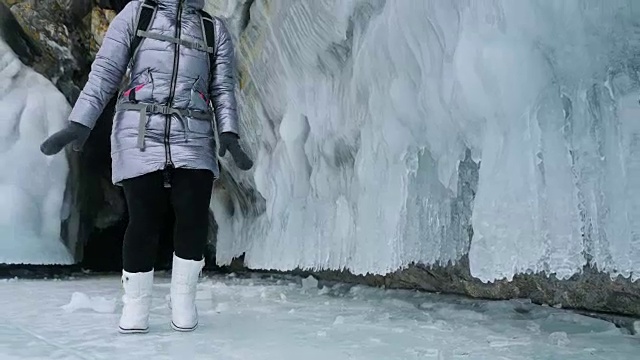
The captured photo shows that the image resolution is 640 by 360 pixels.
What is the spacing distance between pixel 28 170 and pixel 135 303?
11.2 ft

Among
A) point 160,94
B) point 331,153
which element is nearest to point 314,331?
point 160,94

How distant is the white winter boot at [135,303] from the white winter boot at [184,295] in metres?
0.09

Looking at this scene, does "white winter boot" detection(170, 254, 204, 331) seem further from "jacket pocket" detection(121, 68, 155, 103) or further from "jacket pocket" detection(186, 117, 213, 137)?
"jacket pocket" detection(121, 68, 155, 103)

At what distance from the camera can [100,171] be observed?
20.5 feet

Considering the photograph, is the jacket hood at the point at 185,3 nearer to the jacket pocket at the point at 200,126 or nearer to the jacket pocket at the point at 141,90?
the jacket pocket at the point at 141,90

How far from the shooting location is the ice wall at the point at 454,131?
68.3 inches

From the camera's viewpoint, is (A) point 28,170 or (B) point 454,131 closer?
(B) point 454,131

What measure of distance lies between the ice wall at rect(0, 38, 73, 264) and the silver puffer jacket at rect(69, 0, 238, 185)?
10.3ft

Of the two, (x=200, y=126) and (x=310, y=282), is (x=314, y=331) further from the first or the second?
(x=310, y=282)

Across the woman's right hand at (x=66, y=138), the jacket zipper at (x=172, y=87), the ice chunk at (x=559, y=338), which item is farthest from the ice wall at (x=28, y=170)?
the ice chunk at (x=559, y=338)

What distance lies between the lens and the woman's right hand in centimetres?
192

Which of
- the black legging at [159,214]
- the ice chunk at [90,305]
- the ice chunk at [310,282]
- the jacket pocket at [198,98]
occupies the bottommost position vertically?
the ice chunk at [90,305]

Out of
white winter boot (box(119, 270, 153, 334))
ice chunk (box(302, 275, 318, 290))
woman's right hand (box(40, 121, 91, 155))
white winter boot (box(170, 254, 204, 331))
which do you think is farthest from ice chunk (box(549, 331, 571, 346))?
ice chunk (box(302, 275, 318, 290))

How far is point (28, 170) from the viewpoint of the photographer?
4.86m
